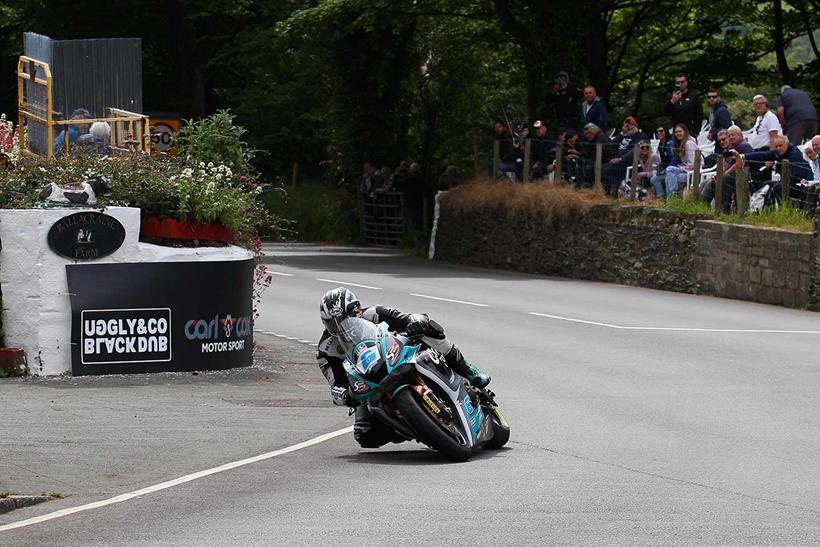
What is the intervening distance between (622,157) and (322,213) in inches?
687

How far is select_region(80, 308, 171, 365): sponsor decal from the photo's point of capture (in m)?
17.0

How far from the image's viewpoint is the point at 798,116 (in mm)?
25938

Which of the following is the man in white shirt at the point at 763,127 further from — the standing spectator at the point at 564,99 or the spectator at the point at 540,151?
the spectator at the point at 540,151

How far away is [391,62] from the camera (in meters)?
43.4

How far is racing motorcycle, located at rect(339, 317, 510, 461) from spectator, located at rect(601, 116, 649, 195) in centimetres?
1782

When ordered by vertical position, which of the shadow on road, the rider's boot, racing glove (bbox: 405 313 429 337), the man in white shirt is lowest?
the shadow on road

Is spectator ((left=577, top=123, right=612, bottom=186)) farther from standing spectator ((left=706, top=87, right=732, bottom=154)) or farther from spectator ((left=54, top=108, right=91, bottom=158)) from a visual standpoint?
spectator ((left=54, top=108, right=91, bottom=158))

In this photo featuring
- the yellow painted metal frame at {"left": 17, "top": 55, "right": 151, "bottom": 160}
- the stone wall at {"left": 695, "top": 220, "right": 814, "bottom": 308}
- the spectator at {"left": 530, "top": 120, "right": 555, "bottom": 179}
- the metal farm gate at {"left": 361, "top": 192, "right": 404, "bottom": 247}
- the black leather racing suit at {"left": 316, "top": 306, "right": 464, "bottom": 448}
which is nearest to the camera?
the black leather racing suit at {"left": 316, "top": 306, "right": 464, "bottom": 448}

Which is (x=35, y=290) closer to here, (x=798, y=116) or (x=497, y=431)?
(x=497, y=431)

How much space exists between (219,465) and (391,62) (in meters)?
32.5

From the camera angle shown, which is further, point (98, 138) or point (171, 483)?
Result: point (98, 138)

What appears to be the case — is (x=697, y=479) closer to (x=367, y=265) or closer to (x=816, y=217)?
(x=816, y=217)

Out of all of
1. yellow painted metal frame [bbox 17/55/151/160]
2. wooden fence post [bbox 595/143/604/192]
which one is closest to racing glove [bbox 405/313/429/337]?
yellow painted metal frame [bbox 17/55/151/160]

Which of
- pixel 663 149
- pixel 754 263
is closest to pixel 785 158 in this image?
pixel 754 263
